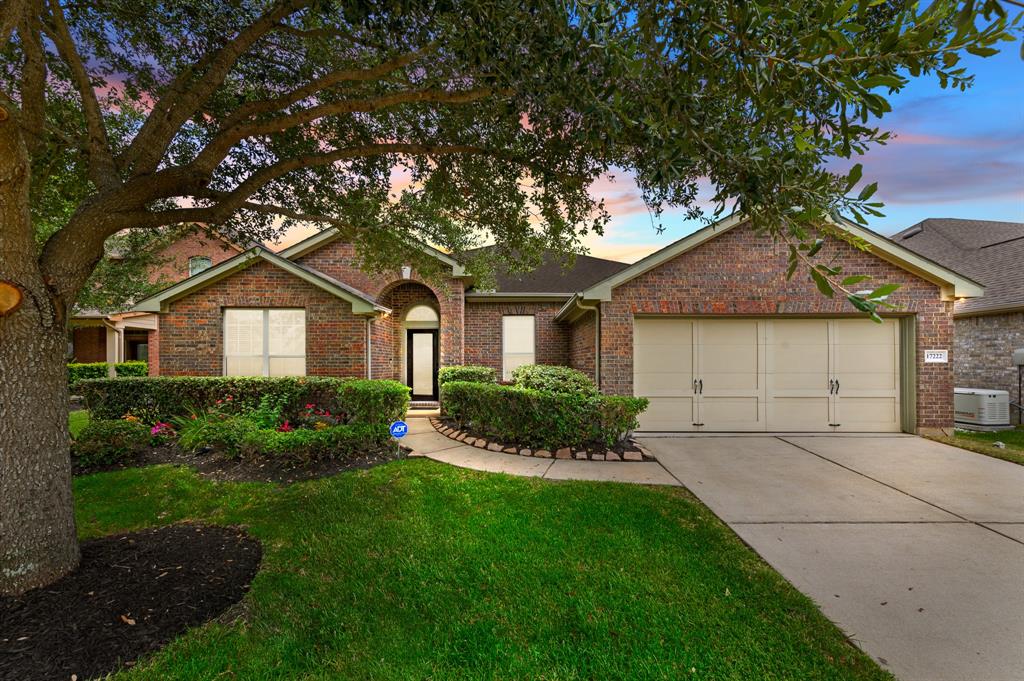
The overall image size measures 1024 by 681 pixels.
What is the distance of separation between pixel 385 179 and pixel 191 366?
753 centimetres

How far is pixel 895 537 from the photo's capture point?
156 inches

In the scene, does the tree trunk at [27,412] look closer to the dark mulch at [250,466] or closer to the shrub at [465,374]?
the dark mulch at [250,466]

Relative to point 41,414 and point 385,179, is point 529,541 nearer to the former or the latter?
point 41,414

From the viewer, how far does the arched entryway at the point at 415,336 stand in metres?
13.2

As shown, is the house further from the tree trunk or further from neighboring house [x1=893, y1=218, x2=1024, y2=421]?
neighboring house [x1=893, y1=218, x2=1024, y2=421]

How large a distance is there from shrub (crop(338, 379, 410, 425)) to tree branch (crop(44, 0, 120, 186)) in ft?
15.8

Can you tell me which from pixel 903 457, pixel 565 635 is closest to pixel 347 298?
pixel 565 635

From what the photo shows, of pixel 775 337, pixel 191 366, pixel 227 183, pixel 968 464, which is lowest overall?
pixel 968 464

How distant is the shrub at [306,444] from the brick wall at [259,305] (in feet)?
13.2

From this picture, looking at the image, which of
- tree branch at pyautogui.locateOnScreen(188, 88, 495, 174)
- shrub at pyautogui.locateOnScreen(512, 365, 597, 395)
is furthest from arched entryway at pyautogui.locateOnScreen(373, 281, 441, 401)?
tree branch at pyautogui.locateOnScreen(188, 88, 495, 174)

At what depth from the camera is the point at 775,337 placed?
28.0 feet

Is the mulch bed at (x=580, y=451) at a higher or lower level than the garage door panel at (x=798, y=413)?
lower

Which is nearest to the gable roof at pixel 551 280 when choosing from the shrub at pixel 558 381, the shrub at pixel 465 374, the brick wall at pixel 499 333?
the brick wall at pixel 499 333

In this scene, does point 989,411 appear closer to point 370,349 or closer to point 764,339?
point 764,339
